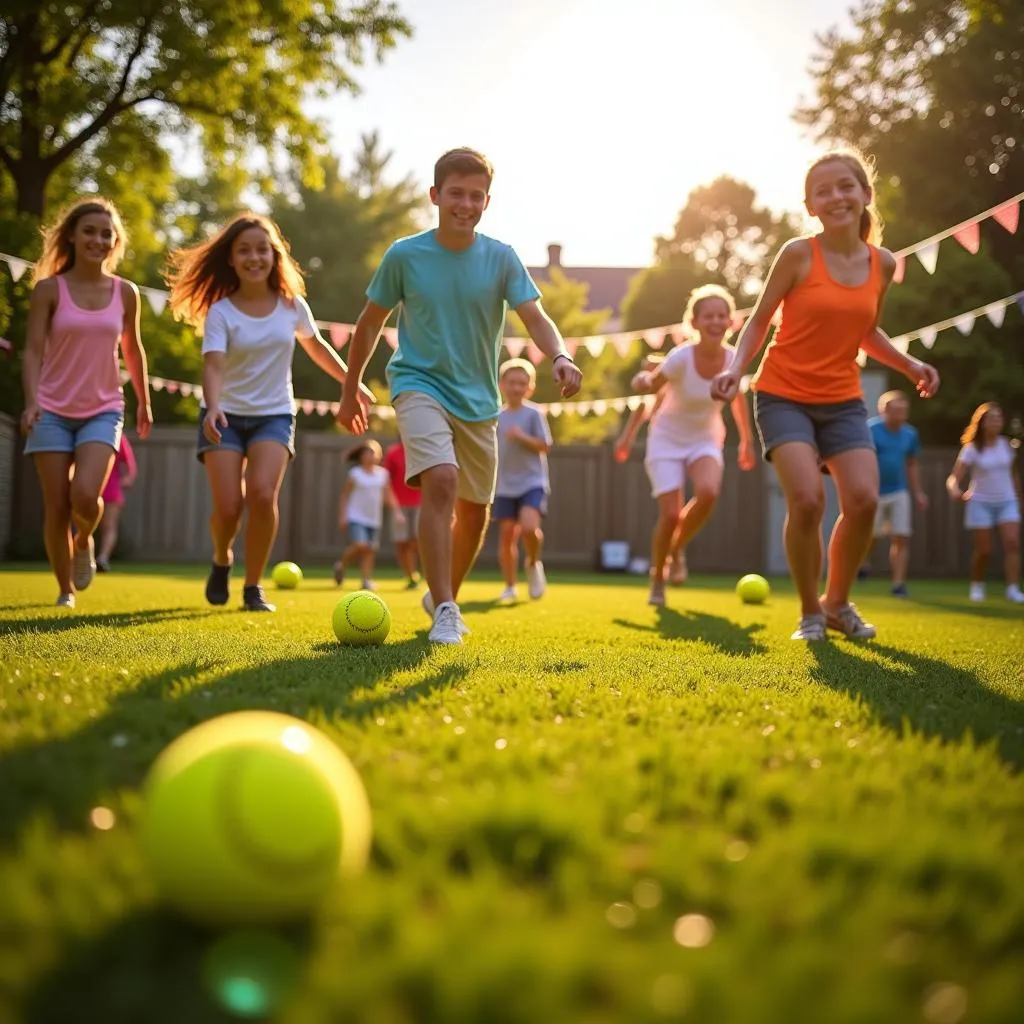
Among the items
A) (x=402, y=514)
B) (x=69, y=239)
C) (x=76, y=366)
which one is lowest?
(x=402, y=514)

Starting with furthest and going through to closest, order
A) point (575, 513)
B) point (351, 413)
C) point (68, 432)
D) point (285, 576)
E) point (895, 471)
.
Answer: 1. point (575, 513)
2. point (895, 471)
3. point (285, 576)
4. point (68, 432)
5. point (351, 413)

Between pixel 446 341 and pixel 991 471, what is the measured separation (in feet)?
29.0

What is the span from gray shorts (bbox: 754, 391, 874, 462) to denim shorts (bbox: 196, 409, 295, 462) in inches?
108

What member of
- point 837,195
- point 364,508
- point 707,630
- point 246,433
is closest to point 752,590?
point 707,630

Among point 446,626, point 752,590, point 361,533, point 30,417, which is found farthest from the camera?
point 361,533

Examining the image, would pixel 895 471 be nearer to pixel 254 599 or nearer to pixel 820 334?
pixel 820 334

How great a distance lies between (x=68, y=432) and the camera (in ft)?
20.1

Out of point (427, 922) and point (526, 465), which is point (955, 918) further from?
point (526, 465)

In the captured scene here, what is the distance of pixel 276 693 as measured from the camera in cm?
310

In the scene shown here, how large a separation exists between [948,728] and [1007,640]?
136 inches

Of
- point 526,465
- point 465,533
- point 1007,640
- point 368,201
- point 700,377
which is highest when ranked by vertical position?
point 368,201

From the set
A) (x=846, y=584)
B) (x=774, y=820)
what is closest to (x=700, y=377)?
(x=846, y=584)

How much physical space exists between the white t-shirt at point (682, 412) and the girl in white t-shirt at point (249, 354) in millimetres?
2982

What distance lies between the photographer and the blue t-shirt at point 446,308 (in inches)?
197
